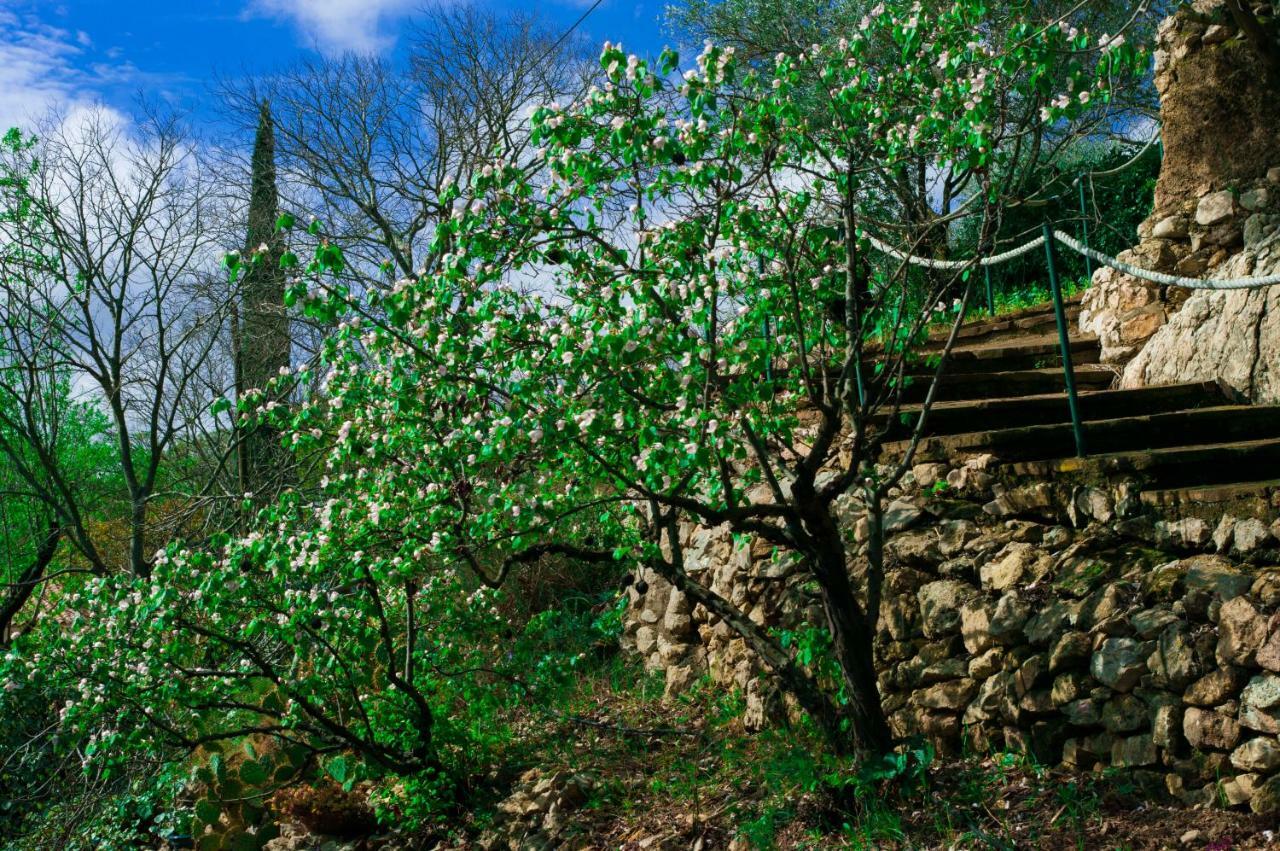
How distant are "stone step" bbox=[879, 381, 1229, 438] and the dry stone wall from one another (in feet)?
1.34

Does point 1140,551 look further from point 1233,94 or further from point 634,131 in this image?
point 1233,94

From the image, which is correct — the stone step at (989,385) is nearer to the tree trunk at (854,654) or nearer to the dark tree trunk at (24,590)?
the tree trunk at (854,654)

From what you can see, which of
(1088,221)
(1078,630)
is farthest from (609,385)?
(1088,221)

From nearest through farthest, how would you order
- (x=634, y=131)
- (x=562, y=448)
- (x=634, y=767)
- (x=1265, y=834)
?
(x=1265, y=834) < (x=634, y=131) < (x=562, y=448) < (x=634, y=767)

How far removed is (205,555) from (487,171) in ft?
7.65

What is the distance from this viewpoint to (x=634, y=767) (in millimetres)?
5566

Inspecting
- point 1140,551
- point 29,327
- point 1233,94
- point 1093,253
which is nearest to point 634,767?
point 1140,551

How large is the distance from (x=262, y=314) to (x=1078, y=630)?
1197 centimetres

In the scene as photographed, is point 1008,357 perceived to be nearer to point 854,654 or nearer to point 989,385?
point 989,385

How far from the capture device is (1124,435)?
208 inches

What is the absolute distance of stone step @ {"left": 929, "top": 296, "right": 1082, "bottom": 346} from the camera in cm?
826

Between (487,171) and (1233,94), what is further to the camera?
(1233,94)

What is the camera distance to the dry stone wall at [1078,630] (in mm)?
3701

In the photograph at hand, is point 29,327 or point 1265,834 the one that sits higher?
point 29,327
